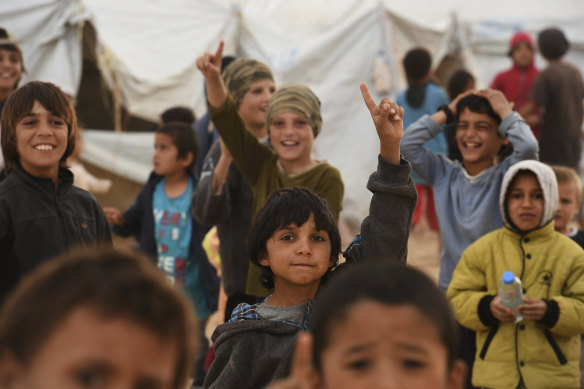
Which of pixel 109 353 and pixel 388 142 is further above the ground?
pixel 388 142

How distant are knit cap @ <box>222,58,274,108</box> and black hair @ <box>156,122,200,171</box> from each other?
90 cm

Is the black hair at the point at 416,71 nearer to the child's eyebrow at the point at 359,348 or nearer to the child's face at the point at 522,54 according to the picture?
the child's face at the point at 522,54

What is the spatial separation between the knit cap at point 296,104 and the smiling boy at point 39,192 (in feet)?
3.15

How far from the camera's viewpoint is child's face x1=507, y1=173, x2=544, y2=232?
11.9ft

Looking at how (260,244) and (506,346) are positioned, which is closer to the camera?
(260,244)

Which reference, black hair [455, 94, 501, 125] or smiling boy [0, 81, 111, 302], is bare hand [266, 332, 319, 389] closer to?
smiling boy [0, 81, 111, 302]

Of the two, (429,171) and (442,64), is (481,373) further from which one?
(442,64)

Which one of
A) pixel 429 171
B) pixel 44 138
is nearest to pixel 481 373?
pixel 429 171

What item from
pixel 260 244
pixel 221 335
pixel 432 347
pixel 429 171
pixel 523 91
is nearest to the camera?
pixel 432 347

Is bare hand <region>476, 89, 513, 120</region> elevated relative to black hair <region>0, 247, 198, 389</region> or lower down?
elevated

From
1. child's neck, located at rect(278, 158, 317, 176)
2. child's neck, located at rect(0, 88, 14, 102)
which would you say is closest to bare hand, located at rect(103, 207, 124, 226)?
child's neck, located at rect(0, 88, 14, 102)

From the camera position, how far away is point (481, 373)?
355cm

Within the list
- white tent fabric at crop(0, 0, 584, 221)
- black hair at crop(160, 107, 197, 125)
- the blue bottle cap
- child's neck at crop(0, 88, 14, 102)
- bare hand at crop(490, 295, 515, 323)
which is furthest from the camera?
white tent fabric at crop(0, 0, 584, 221)

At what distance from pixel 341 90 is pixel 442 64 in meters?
1.92
